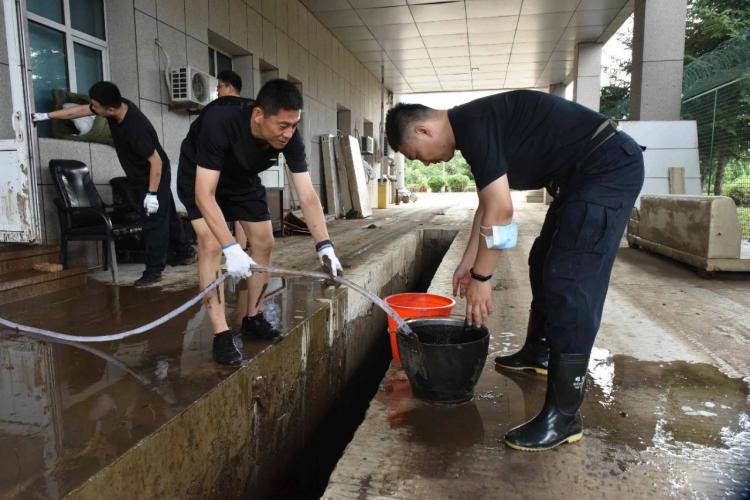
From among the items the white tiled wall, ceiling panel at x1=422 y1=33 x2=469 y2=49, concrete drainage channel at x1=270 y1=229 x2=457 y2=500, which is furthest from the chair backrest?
ceiling panel at x1=422 y1=33 x2=469 y2=49

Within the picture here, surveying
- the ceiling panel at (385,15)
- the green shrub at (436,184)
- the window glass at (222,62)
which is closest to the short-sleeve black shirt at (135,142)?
the window glass at (222,62)

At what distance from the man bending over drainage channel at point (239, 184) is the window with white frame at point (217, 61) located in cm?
549

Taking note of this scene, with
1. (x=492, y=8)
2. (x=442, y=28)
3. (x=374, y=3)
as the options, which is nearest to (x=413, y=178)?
(x=442, y=28)

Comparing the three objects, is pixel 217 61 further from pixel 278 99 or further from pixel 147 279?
pixel 278 99

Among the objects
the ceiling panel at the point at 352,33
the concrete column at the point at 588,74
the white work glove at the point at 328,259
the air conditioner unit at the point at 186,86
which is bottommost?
the white work glove at the point at 328,259

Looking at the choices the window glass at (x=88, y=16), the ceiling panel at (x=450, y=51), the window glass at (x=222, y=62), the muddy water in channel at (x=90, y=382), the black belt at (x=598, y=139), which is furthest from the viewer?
the ceiling panel at (x=450, y=51)

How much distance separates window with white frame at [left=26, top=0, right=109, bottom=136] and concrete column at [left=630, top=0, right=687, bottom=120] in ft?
26.2

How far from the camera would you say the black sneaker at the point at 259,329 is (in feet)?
8.78

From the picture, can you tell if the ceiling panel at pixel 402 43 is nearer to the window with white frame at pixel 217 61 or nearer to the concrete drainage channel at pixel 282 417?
the window with white frame at pixel 217 61

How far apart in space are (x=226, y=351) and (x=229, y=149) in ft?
3.17

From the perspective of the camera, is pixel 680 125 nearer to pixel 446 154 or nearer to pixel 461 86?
pixel 446 154

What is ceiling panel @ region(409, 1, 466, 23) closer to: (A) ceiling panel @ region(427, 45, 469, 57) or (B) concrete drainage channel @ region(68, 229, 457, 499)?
(A) ceiling panel @ region(427, 45, 469, 57)

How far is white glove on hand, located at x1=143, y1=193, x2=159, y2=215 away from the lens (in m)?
4.03

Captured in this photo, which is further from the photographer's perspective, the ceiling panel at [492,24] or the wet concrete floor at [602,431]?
the ceiling panel at [492,24]
